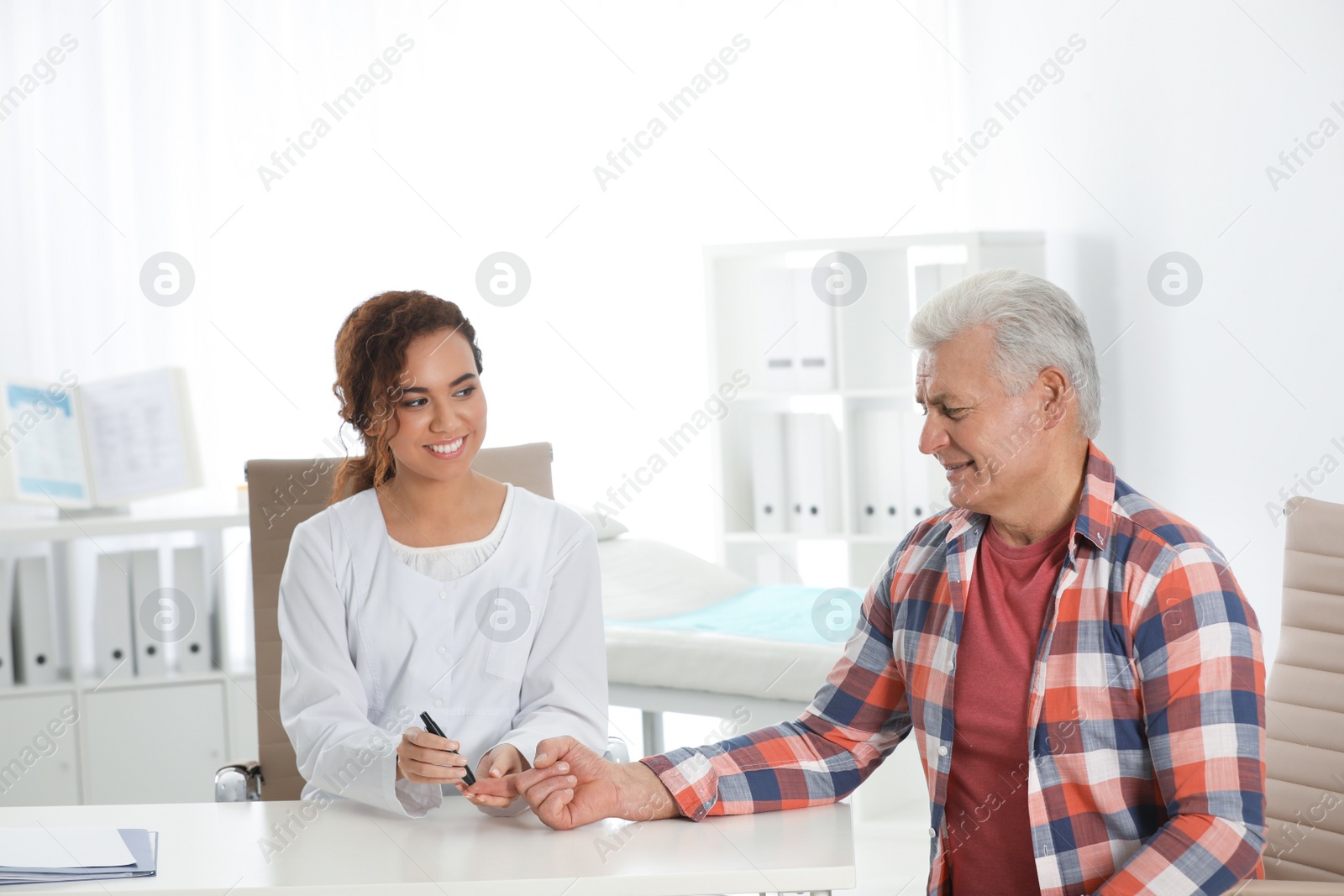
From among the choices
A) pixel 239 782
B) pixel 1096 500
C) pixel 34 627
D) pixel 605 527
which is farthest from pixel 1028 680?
pixel 34 627

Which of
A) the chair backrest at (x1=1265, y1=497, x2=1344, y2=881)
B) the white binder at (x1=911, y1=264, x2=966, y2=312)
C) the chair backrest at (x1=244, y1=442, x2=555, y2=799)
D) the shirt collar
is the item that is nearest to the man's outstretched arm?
the shirt collar

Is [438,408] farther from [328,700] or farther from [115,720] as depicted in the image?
[115,720]

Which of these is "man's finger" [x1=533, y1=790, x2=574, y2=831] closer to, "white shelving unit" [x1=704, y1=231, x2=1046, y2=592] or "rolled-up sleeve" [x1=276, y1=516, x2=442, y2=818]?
"rolled-up sleeve" [x1=276, y1=516, x2=442, y2=818]

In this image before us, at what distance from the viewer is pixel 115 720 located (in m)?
3.32

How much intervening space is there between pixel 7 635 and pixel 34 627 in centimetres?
8

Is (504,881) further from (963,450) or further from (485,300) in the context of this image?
(485,300)

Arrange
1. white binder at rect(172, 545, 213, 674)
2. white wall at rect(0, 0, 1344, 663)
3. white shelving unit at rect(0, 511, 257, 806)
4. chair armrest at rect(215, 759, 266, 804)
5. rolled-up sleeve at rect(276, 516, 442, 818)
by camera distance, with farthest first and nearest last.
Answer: white wall at rect(0, 0, 1344, 663) → white binder at rect(172, 545, 213, 674) → white shelving unit at rect(0, 511, 257, 806) → chair armrest at rect(215, 759, 266, 804) → rolled-up sleeve at rect(276, 516, 442, 818)

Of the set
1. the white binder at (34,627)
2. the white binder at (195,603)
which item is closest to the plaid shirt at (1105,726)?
the white binder at (195,603)

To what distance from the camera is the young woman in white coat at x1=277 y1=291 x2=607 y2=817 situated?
1734 millimetres

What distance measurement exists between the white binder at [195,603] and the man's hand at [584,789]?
2.29 meters

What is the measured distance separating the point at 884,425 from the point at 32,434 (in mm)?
2576

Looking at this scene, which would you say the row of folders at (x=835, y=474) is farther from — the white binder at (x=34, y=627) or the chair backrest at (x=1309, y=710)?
the white binder at (x=34, y=627)

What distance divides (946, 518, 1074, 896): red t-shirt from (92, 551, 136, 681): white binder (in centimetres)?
265

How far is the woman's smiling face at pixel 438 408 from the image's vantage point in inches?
69.3
